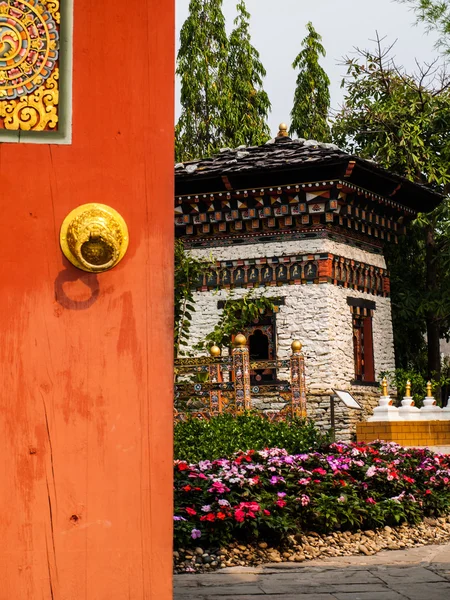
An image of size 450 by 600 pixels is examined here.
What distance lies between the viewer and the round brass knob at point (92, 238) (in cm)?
299

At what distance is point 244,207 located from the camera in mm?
18672

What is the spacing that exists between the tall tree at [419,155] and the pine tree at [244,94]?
5337 millimetres

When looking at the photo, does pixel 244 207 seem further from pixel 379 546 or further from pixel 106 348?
pixel 106 348

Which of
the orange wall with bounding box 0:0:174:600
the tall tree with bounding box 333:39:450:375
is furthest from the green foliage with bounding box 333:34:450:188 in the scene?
the orange wall with bounding box 0:0:174:600

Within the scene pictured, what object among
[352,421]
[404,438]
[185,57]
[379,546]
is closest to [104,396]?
[379,546]

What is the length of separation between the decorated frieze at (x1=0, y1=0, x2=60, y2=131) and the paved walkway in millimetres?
3258

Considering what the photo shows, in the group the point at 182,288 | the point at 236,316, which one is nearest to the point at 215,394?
the point at 182,288

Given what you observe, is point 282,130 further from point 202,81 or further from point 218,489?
point 218,489

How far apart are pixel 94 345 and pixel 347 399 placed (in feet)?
49.6

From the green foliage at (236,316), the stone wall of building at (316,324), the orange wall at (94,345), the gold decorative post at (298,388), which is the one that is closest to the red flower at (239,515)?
the orange wall at (94,345)

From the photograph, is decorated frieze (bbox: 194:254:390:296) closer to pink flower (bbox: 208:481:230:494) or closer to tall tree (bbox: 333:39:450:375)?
tall tree (bbox: 333:39:450:375)

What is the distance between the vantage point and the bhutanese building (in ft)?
59.0

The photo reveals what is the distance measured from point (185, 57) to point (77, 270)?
27078 mm

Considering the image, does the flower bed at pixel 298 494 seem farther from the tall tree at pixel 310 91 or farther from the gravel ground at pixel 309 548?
the tall tree at pixel 310 91
